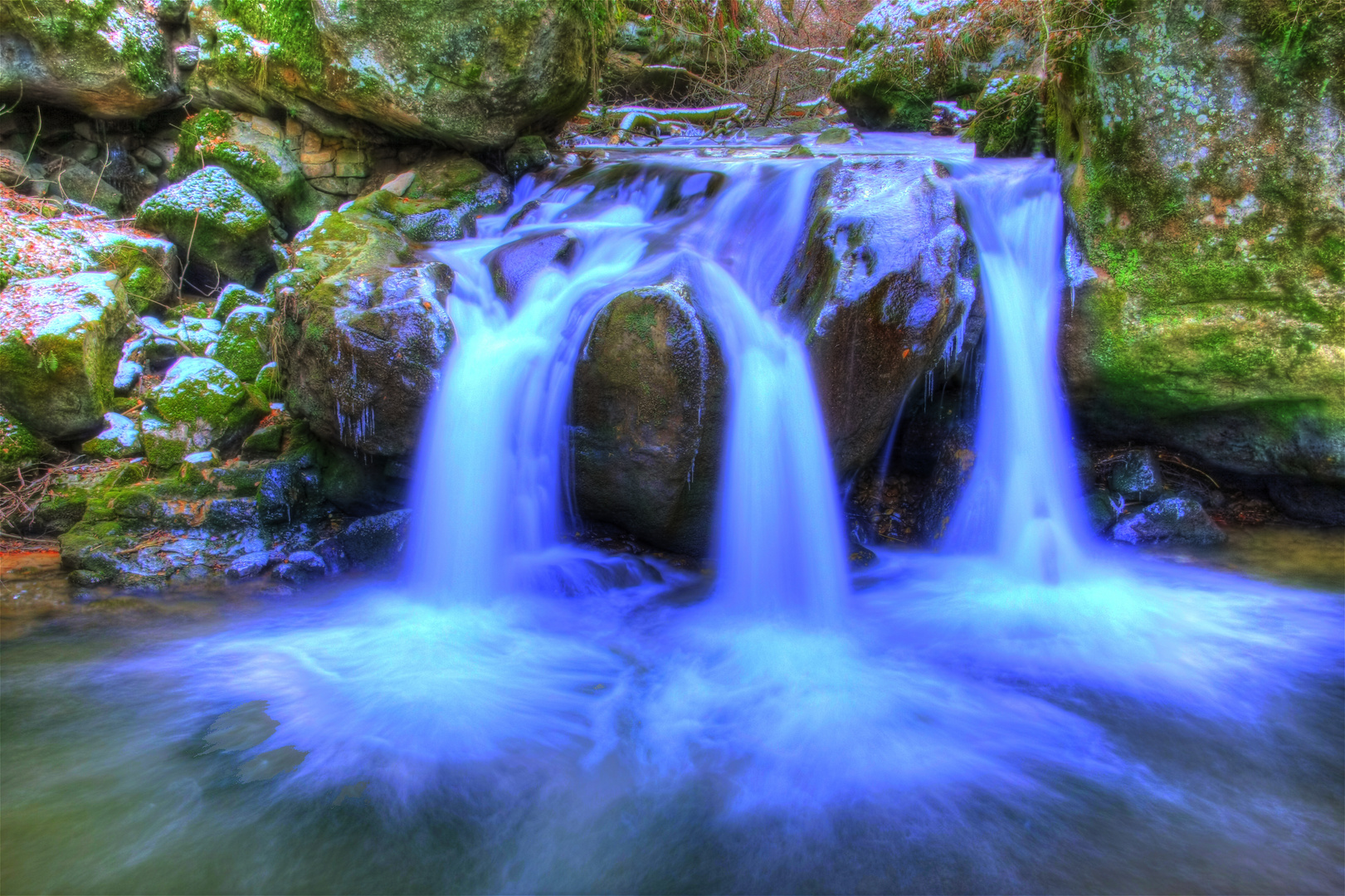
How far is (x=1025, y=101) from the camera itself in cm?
541

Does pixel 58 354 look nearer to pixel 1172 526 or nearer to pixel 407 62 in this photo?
pixel 407 62

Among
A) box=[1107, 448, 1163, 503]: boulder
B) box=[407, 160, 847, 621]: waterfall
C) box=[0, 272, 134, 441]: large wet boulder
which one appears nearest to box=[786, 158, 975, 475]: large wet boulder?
box=[407, 160, 847, 621]: waterfall

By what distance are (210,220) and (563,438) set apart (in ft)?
12.7

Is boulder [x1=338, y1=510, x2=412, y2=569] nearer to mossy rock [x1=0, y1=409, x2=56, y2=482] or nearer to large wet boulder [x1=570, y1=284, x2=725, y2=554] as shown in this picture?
large wet boulder [x1=570, y1=284, x2=725, y2=554]

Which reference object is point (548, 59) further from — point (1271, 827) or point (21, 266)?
point (1271, 827)

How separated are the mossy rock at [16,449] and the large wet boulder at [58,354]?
0.07 meters

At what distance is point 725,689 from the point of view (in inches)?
129

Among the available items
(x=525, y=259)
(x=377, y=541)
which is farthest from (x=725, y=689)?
(x=525, y=259)

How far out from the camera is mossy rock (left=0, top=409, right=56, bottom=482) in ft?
14.9

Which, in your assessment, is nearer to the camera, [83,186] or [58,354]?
[58,354]

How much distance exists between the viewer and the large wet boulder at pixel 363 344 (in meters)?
4.06

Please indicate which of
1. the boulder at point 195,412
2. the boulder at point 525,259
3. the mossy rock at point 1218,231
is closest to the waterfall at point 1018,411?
the mossy rock at point 1218,231

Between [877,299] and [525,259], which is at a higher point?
[525,259]

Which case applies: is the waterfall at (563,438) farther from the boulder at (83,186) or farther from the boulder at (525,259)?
the boulder at (83,186)
